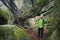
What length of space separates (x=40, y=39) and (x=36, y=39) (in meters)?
0.23

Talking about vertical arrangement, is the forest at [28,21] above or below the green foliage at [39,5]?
below

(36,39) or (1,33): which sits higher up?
(1,33)

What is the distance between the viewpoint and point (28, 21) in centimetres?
1641

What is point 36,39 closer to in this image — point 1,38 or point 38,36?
point 38,36

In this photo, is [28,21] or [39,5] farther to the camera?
[28,21]

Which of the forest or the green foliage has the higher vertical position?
the green foliage

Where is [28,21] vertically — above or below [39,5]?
below

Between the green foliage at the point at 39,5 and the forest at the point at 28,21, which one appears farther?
the green foliage at the point at 39,5

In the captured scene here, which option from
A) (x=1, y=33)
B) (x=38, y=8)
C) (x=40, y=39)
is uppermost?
(x=38, y=8)

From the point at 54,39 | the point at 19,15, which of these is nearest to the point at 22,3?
the point at 19,15

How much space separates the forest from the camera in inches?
251

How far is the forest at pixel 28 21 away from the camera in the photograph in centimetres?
637

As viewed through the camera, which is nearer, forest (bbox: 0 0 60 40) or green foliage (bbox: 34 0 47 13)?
forest (bbox: 0 0 60 40)

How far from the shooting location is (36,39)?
1216cm
